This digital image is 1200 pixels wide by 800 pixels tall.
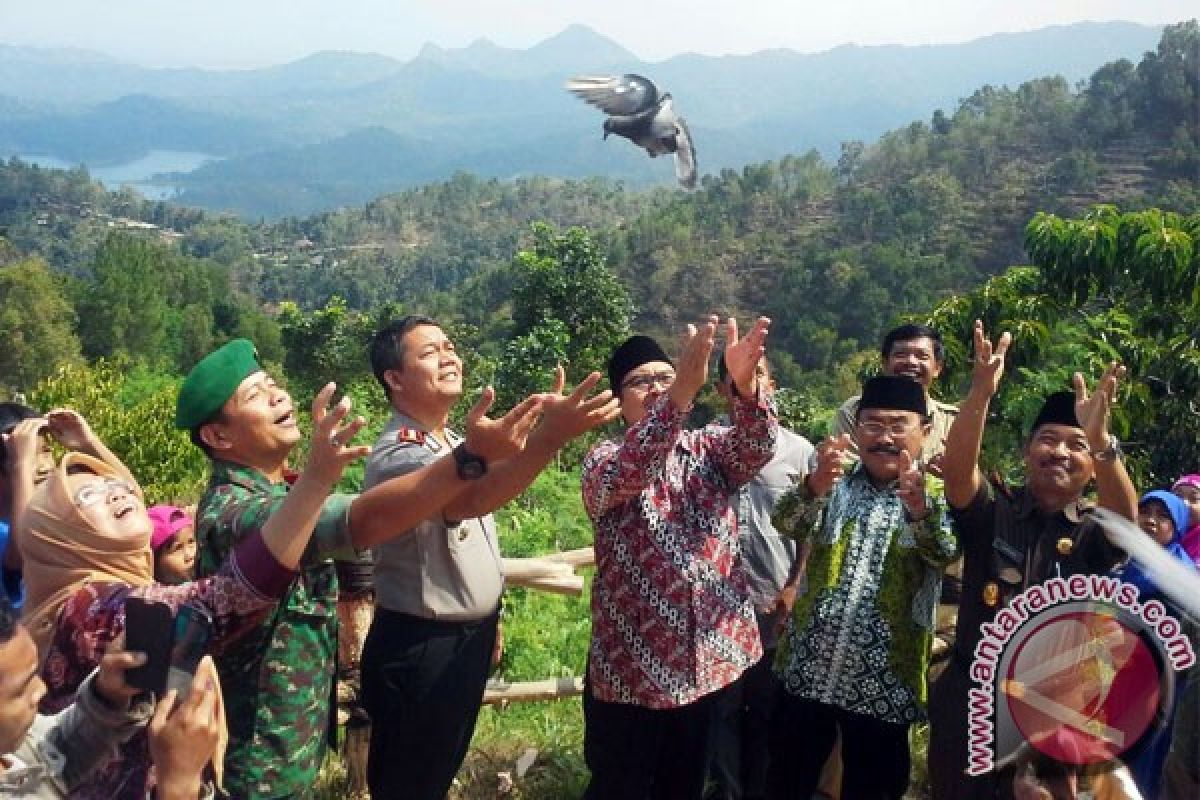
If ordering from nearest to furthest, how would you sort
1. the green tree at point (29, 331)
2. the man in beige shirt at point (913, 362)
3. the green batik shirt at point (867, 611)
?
the green batik shirt at point (867, 611)
the man in beige shirt at point (913, 362)
the green tree at point (29, 331)

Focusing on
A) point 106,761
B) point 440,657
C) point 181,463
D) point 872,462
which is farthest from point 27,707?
point 181,463

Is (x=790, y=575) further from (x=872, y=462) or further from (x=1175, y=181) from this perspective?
(x=1175, y=181)

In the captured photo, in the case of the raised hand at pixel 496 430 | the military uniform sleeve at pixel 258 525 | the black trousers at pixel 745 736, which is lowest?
the black trousers at pixel 745 736

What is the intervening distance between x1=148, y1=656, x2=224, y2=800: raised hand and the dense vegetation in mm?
1511

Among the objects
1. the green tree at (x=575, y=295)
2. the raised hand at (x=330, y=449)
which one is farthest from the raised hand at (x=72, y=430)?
the green tree at (x=575, y=295)

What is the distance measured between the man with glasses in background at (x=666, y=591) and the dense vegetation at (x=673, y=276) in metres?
0.53

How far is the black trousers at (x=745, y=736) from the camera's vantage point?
266 centimetres

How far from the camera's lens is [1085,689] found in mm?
1695

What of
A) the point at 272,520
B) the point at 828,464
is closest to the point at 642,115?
the point at 828,464

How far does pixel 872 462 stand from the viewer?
238 centimetres

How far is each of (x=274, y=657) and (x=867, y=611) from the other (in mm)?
1309

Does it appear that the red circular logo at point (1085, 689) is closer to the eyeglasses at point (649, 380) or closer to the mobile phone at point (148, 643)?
the eyeglasses at point (649, 380)

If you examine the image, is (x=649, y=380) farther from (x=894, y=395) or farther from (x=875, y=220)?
(x=875, y=220)

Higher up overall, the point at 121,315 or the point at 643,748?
the point at 643,748
